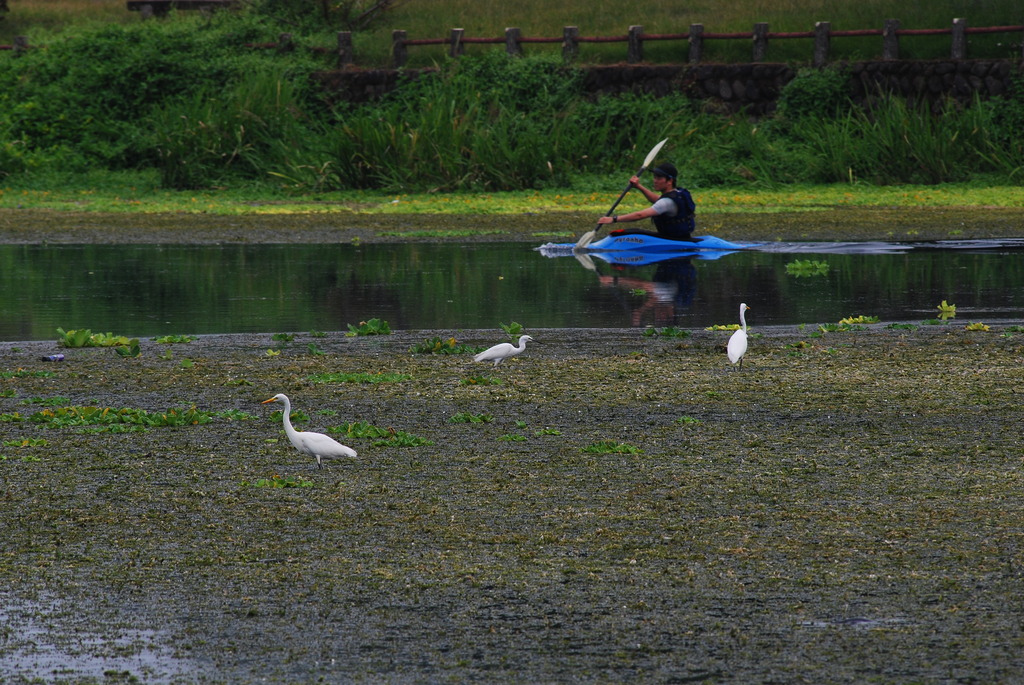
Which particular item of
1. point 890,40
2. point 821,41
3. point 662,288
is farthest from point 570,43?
point 662,288

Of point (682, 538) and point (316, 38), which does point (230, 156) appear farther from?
point (682, 538)

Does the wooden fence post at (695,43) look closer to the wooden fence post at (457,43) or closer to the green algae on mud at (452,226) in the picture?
the wooden fence post at (457,43)

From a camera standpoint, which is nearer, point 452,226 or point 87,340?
point 87,340

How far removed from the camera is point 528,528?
20.9 feet

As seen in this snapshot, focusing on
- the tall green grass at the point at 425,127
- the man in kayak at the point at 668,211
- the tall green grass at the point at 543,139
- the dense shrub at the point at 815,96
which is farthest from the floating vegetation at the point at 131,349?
the dense shrub at the point at 815,96

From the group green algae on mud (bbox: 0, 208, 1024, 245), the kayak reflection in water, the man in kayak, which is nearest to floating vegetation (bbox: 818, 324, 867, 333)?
the kayak reflection in water

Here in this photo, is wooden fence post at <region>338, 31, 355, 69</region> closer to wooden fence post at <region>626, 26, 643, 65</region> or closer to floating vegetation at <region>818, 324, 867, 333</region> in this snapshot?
wooden fence post at <region>626, 26, 643, 65</region>

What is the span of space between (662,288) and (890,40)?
2193 centimetres

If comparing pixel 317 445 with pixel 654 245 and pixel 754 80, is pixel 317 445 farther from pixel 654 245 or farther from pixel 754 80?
pixel 754 80

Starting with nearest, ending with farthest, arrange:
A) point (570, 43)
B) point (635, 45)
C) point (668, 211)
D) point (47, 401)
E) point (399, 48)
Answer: point (47, 401) < point (668, 211) < point (635, 45) < point (570, 43) < point (399, 48)

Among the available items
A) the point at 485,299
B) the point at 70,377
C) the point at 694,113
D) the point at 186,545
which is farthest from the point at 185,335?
the point at 694,113

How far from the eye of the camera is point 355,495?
699 centimetres

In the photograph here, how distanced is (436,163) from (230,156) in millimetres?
5028

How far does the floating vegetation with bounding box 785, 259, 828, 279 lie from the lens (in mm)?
18234
